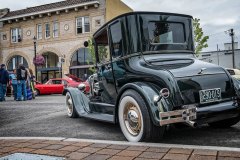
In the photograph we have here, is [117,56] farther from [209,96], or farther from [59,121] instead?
[59,121]

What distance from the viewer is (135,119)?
12.1 feet

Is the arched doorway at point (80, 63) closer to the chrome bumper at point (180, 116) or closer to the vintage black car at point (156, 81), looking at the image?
the vintage black car at point (156, 81)

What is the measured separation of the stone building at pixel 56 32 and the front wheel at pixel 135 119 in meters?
24.2

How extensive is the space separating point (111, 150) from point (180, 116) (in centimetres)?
89

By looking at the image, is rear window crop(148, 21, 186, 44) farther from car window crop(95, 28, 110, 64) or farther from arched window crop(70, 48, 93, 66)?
arched window crop(70, 48, 93, 66)

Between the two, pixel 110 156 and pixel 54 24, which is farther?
pixel 54 24

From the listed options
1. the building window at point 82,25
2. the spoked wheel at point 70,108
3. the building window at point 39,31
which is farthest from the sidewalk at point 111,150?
the building window at point 39,31

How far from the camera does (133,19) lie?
13.7 ft

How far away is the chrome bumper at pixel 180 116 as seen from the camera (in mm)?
3221

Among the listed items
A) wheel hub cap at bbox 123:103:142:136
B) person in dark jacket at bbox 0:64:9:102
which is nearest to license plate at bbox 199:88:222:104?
wheel hub cap at bbox 123:103:142:136

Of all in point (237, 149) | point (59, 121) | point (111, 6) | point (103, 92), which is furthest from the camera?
point (111, 6)

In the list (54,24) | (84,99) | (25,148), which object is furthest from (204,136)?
(54,24)

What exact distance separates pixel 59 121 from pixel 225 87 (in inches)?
134

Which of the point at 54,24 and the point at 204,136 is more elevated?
the point at 54,24
